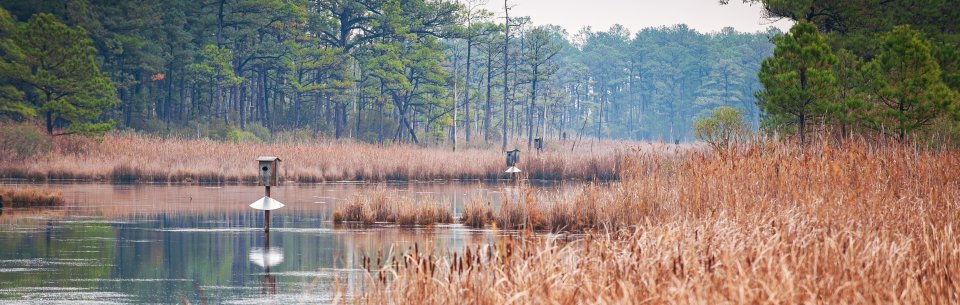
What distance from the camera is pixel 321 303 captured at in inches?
519

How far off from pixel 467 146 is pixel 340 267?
181 ft

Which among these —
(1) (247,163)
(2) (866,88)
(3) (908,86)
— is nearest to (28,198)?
(1) (247,163)

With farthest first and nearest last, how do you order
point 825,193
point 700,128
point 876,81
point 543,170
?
point 543,170
point 700,128
point 876,81
point 825,193

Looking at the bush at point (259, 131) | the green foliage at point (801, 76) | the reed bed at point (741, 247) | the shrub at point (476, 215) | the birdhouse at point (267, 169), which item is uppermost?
the green foliage at point (801, 76)

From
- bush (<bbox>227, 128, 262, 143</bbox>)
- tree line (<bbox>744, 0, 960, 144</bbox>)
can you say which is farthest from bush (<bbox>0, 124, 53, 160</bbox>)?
tree line (<bbox>744, 0, 960, 144</bbox>)

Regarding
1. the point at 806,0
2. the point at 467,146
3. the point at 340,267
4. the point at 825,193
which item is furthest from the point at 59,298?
the point at 467,146

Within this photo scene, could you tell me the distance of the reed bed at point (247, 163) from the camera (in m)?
41.7

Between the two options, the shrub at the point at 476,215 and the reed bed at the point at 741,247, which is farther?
the shrub at the point at 476,215

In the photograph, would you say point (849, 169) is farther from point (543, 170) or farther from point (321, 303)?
point (543, 170)

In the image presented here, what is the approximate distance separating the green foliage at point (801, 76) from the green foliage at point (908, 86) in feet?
3.76

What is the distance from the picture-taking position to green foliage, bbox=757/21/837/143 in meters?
28.1

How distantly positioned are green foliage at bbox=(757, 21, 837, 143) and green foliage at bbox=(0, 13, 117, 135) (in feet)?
83.9

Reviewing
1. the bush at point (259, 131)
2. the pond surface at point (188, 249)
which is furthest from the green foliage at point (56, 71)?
the bush at point (259, 131)

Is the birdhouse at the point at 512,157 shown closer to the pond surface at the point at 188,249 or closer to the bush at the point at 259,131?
the pond surface at the point at 188,249
